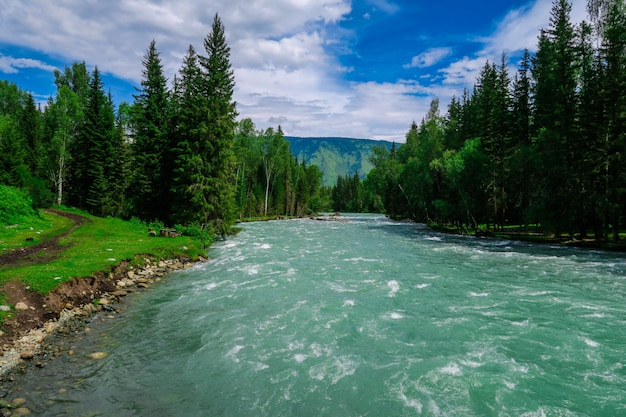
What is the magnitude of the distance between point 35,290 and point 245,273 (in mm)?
10092

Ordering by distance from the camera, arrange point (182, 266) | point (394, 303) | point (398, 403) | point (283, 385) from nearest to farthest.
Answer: point (398, 403), point (283, 385), point (394, 303), point (182, 266)

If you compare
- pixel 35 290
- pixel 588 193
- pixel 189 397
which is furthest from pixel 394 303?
pixel 588 193

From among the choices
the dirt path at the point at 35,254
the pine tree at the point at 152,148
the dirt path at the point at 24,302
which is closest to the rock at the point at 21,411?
the dirt path at the point at 24,302

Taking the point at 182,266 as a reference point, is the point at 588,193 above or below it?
above

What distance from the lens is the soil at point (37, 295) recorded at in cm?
1010

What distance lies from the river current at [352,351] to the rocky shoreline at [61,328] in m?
0.39

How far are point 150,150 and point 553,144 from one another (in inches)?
1709

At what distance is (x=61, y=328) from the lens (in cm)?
1110

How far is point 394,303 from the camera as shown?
47.5ft

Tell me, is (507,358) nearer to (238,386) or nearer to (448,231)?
(238,386)

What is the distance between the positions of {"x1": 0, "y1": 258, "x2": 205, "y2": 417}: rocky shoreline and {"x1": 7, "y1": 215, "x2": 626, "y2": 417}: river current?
388mm

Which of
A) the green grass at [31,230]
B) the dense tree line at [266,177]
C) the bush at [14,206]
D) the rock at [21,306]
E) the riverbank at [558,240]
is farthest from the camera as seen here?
the dense tree line at [266,177]

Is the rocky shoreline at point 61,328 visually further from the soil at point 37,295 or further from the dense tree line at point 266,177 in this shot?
the dense tree line at point 266,177

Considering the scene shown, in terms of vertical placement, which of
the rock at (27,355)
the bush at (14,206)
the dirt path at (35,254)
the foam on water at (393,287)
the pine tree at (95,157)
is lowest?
the rock at (27,355)
